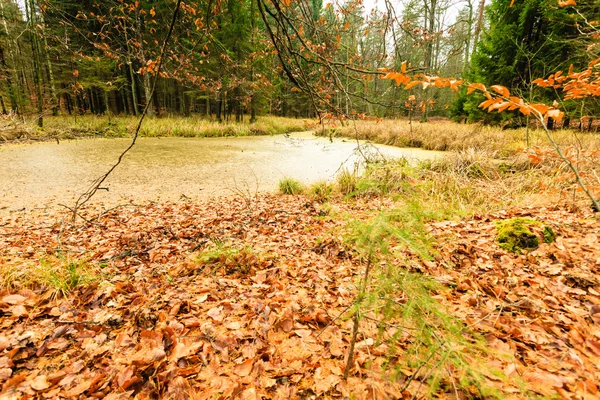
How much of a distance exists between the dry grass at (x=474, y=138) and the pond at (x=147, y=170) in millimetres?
780

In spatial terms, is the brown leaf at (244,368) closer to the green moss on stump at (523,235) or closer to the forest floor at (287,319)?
the forest floor at (287,319)

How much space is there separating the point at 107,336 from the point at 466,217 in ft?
11.5

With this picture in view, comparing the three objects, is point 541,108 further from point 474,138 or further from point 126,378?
point 474,138

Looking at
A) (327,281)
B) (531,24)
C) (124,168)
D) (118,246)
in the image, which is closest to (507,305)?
(327,281)

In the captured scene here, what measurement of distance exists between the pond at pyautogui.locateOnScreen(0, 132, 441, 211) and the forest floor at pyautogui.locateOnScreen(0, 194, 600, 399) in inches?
66.8

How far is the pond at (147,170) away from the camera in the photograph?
4.43m

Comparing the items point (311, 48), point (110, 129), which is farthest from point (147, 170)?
point (110, 129)

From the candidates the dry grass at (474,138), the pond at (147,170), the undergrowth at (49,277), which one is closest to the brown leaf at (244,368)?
the undergrowth at (49,277)

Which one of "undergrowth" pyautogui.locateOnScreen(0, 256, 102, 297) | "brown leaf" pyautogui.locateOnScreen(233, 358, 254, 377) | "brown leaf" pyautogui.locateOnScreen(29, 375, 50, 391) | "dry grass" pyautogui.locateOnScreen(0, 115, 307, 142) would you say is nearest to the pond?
"dry grass" pyautogui.locateOnScreen(0, 115, 307, 142)

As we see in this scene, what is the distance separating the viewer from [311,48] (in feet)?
8.25

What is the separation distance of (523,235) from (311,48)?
2631 mm

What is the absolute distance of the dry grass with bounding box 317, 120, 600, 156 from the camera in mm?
5867

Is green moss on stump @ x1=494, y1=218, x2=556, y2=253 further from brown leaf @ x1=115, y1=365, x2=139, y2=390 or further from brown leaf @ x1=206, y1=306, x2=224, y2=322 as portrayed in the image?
brown leaf @ x1=115, y1=365, x2=139, y2=390

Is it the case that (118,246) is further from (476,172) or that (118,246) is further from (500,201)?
(476,172)
